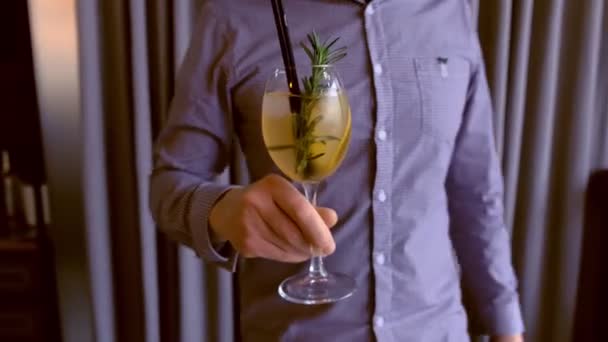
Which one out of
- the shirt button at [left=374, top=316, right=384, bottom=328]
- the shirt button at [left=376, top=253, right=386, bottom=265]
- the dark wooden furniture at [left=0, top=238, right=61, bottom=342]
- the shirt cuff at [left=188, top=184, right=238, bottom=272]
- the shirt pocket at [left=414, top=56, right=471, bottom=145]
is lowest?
the dark wooden furniture at [left=0, top=238, right=61, bottom=342]

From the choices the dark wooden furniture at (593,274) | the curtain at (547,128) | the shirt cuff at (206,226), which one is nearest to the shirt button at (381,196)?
the shirt cuff at (206,226)

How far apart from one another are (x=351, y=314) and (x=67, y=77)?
1055 mm

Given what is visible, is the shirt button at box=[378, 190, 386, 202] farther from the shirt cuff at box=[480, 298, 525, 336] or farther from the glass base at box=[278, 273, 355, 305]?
the shirt cuff at box=[480, 298, 525, 336]

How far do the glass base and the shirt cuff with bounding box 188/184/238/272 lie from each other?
3.3 inches

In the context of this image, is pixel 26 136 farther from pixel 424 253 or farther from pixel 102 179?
pixel 424 253

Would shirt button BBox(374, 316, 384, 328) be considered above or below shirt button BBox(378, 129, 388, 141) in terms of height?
below

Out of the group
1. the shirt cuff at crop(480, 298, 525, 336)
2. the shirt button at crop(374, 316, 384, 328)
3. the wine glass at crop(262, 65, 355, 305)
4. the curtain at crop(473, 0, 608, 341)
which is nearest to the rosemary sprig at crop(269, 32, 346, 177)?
the wine glass at crop(262, 65, 355, 305)

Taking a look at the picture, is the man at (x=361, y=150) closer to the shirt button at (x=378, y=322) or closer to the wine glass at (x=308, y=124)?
the shirt button at (x=378, y=322)

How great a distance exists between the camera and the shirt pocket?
87 cm

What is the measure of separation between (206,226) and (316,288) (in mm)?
167

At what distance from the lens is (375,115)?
84 cm

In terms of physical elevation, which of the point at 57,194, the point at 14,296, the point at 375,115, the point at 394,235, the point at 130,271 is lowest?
the point at 14,296

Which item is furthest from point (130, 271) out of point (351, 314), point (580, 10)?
point (580, 10)

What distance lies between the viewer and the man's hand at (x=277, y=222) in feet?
2.00
